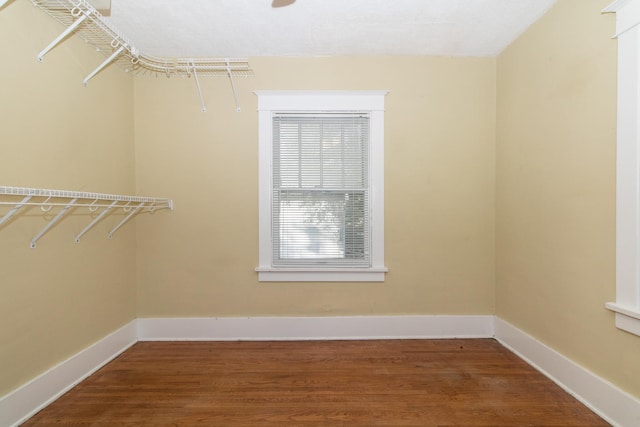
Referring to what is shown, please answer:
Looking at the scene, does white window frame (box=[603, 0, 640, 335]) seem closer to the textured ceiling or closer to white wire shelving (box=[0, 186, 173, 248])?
the textured ceiling

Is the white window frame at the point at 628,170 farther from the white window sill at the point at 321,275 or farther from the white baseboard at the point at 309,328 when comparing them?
the white window sill at the point at 321,275

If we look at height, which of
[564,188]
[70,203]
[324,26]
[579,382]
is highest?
[324,26]

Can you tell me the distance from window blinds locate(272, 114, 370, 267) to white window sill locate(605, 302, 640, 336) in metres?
1.56

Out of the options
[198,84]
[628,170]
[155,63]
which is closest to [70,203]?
[198,84]

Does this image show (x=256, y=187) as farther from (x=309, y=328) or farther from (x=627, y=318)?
(x=627, y=318)

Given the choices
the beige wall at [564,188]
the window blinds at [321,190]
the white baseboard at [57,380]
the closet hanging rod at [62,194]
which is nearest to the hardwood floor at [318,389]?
the white baseboard at [57,380]

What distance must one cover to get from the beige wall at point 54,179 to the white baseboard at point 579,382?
3134 millimetres

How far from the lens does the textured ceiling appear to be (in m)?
1.96

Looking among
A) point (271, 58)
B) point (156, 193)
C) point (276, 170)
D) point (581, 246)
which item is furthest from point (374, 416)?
point (271, 58)

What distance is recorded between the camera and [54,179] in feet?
5.90

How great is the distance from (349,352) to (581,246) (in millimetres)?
1694

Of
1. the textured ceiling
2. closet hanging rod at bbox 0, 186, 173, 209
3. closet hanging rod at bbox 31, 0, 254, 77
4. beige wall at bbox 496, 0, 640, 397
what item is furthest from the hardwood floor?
the textured ceiling

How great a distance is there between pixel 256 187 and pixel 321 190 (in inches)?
22.3

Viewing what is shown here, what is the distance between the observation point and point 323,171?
2617 mm
